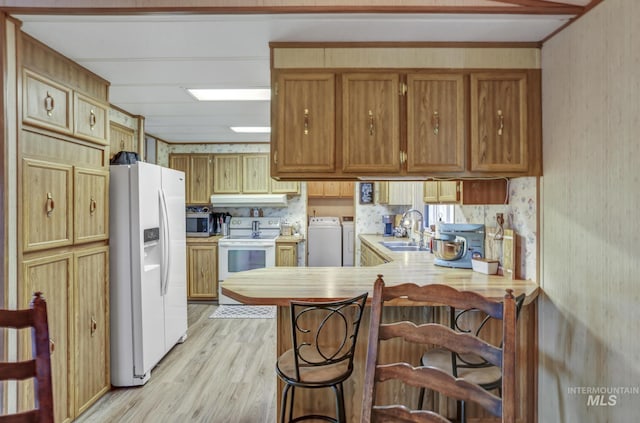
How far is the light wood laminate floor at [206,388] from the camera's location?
2.42 metres

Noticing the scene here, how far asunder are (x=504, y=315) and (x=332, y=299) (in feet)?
3.30

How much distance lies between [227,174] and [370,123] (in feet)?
11.9

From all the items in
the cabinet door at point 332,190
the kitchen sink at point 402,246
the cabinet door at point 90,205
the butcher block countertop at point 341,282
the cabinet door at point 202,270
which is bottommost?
the cabinet door at point 202,270

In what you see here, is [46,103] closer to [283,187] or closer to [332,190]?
A: [283,187]

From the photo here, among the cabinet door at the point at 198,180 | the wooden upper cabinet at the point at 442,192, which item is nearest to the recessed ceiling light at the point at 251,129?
the cabinet door at the point at 198,180

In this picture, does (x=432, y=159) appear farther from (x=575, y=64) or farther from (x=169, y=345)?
(x=169, y=345)

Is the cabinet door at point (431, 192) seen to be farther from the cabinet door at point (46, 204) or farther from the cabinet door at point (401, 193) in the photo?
the cabinet door at point (46, 204)

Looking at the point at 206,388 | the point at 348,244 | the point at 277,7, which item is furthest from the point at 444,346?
the point at 348,244

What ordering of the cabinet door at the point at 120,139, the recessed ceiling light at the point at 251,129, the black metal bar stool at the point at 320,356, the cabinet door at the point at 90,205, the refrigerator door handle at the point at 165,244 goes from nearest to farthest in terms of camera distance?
the black metal bar stool at the point at 320,356, the cabinet door at the point at 90,205, the refrigerator door handle at the point at 165,244, the cabinet door at the point at 120,139, the recessed ceiling light at the point at 251,129

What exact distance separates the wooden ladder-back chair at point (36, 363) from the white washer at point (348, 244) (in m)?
5.01

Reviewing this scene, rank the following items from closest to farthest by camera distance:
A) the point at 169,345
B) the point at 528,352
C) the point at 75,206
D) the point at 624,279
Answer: the point at 624,279, the point at 528,352, the point at 75,206, the point at 169,345

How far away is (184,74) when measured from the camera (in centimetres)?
265

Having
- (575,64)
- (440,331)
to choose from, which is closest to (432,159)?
(575,64)

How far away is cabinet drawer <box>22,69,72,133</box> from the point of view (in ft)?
6.49
